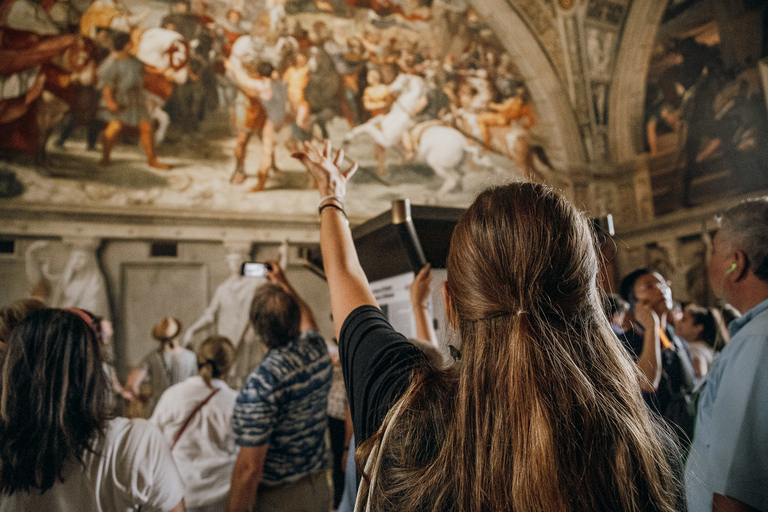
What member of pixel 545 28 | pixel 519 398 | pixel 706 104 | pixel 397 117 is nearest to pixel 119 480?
pixel 519 398

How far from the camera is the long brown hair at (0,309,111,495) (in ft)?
4.33

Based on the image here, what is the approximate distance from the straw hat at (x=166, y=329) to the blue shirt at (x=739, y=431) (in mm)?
6113

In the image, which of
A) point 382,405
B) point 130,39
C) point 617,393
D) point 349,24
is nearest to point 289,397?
point 382,405

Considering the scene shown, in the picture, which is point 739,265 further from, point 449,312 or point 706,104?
point 706,104

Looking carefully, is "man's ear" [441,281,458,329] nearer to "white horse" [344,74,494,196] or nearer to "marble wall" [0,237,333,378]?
"marble wall" [0,237,333,378]

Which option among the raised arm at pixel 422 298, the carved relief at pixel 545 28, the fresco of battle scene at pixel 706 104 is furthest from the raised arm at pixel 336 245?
the carved relief at pixel 545 28

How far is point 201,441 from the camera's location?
9.04 ft

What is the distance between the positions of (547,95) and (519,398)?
9.95 m

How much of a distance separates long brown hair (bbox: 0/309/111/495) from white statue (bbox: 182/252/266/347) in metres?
5.24

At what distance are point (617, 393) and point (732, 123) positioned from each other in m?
9.96

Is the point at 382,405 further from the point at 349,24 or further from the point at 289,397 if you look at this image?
the point at 349,24

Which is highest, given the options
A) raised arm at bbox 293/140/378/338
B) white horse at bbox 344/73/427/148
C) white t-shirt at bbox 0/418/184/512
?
white horse at bbox 344/73/427/148

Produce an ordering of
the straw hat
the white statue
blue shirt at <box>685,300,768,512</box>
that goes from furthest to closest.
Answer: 1. the white statue
2. the straw hat
3. blue shirt at <box>685,300,768,512</box>

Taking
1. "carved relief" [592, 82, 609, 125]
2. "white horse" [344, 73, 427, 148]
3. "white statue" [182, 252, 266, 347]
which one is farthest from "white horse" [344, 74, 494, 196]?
"white statue" [182, 252, 266, 347]
